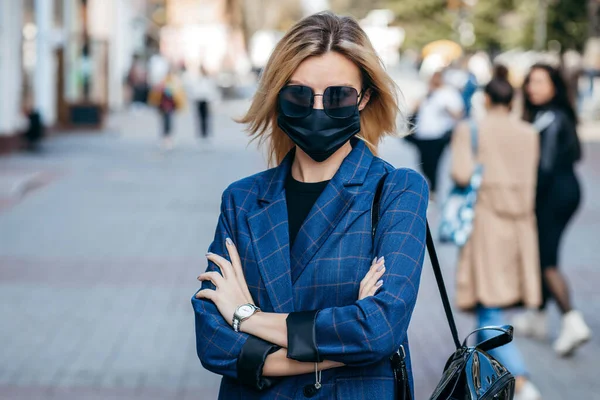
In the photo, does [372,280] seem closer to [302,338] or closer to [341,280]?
[341,280]

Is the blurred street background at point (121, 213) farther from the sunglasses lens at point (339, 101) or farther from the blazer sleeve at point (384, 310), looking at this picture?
the blazer sleeve at point (384, 310)

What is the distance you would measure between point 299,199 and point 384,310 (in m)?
0.39

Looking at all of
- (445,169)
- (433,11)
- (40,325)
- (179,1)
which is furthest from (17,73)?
(179,1)

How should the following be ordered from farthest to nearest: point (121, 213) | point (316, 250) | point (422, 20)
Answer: point (422, 20), point (121, 213), point (316, 250)

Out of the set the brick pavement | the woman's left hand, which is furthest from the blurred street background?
the woman's left hand

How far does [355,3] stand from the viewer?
113 m

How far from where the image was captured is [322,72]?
8.50 ft

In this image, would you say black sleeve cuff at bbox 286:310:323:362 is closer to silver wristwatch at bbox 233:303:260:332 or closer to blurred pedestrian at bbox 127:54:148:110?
silver wristwatch at bbox 233:303:260:332

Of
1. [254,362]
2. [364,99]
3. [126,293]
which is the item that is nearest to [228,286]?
[254,362]

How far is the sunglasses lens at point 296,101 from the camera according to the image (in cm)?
260

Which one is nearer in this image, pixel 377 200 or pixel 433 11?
pixel 377 200

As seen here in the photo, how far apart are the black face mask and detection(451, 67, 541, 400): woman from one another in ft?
12.0

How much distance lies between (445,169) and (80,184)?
6.78 m

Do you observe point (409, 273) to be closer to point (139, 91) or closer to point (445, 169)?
point (445, 169)
